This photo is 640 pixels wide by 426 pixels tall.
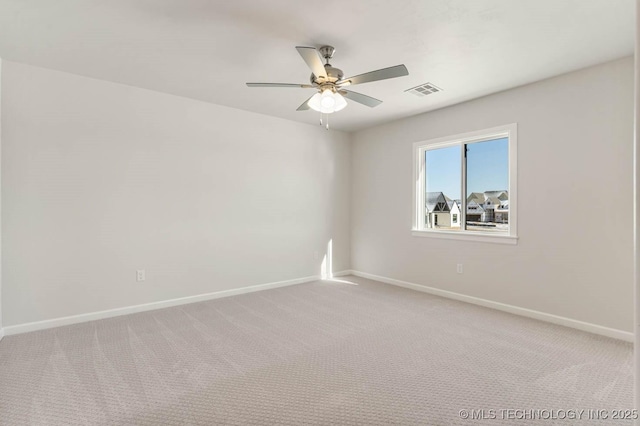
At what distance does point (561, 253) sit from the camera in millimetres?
3301

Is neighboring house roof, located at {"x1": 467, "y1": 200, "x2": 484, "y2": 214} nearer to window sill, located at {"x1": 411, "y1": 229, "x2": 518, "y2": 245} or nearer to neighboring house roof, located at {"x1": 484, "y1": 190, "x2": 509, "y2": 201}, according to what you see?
neighboring house roof, located at {"x1": 484, "y1": 190, "x2": 509, "y2": 201}

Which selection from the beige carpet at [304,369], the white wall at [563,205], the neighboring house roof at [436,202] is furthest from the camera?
the neighboring house roof at [436,202]

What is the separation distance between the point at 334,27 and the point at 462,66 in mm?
1443

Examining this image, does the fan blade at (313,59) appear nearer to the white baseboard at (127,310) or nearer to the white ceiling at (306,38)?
the white ceiling at (306,38)

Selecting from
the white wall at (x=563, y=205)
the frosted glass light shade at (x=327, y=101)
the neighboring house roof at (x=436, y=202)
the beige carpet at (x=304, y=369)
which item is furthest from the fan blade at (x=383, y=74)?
the neighboring house roof at (x=436, y=202)

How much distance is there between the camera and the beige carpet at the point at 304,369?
189 cm

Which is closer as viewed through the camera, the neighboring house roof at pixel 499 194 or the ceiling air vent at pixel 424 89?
the ceiling air vent at pixel 424 89

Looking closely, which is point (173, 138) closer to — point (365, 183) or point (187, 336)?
point (187, 336)

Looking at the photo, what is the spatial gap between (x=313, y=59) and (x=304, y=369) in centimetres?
229

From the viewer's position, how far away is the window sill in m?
3.72

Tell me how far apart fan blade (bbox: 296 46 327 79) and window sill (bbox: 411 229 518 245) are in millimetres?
2842

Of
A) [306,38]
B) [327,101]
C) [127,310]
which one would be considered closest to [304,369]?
[327,101]

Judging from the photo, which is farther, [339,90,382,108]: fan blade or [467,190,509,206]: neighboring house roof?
[467,190,509,206]: neighboring house roof

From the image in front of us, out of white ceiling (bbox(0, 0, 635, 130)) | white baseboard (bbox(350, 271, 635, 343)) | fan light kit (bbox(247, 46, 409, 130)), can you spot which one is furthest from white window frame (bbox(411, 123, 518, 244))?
fan light kit (bbox(247, 46, 409, 130))
